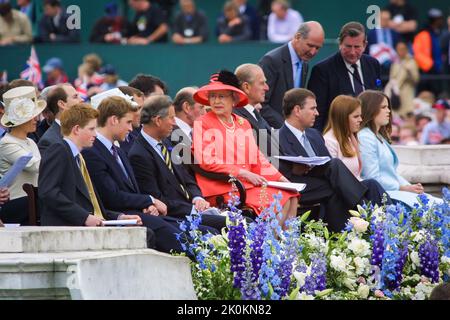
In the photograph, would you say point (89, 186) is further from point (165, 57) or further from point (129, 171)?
point (165, 57)

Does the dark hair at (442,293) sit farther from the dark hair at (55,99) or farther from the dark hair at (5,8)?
the dark hair at (5,8)

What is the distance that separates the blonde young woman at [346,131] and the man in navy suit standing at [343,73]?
992 millimetres

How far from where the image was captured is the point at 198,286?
8.05 metres

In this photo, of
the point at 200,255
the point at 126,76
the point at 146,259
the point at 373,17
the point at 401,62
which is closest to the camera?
the point at 146,259

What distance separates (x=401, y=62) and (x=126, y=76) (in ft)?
15.7

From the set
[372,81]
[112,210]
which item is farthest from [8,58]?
[112,210]

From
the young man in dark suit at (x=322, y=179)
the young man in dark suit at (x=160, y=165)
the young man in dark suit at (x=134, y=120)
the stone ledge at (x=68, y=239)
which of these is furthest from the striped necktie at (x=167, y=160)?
the stone ledge at (x=68, y=239)

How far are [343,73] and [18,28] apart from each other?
771 cm

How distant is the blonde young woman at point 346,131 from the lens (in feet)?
38.4

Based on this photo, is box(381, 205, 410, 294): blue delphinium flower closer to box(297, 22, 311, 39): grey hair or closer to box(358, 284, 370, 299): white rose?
box(358, 284, 370, 299): white rose

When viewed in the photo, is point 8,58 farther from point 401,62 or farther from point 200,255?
point 200,255

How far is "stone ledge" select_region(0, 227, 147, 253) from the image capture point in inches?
280

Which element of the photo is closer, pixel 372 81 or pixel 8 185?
pixel 8 185

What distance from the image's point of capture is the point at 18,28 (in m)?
19.4
